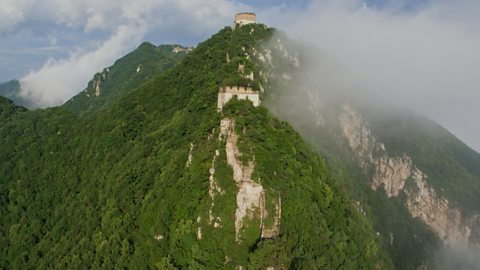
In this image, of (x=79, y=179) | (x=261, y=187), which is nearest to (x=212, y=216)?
(x=261, y=187)

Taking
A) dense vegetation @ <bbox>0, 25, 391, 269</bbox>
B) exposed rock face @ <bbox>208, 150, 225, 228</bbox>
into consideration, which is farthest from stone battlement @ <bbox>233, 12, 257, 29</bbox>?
exposed rock face @ <bbox>208, 150, 225, 228</bbox>

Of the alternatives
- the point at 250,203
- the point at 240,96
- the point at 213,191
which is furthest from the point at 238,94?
the point at 250,203

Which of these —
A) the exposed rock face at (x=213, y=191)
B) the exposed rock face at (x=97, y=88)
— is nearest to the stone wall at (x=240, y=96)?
the exposed rock face at (x=213, y=191)

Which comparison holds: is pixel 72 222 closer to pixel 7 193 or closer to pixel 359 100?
pixel 7 193

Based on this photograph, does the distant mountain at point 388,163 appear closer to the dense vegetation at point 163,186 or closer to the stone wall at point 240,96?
the dense vegetation at point 163,186

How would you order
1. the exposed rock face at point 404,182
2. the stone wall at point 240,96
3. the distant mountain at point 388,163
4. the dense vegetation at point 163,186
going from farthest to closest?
the exposed rock face at point 404,182 → the distant mountain at point 388,163 → the stone wall at point 240,96 → the dense vegetation at point 163,186

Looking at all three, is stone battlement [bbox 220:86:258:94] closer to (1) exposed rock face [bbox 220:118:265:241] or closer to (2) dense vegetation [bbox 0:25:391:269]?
(2) dense vegetation [bbox 0:25:391:269]

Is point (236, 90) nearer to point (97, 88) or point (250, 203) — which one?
point (250, 203)
